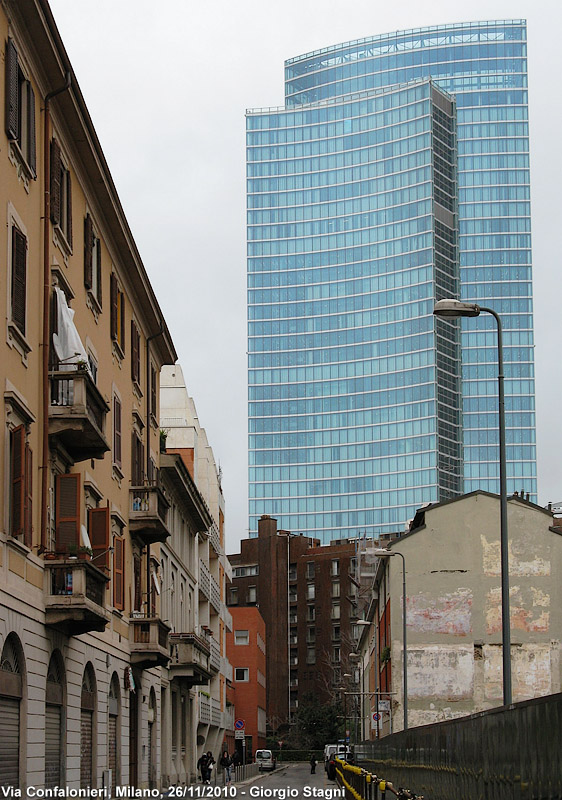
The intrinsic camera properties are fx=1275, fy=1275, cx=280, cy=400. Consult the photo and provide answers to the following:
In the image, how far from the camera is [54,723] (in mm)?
23750

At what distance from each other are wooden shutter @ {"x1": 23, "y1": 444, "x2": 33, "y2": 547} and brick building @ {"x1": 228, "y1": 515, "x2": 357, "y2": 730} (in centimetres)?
12009

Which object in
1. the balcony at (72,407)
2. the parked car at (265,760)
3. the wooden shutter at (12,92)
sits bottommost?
the parked car at (265,760)

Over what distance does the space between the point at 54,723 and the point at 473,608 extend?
3101 centimetres

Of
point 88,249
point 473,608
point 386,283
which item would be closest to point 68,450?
point 88,249

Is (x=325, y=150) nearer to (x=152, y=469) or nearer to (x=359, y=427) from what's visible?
(x=359, y=427)

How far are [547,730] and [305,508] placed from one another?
163 m

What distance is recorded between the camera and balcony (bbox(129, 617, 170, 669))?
111ft

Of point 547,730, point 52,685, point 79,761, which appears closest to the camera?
point 547,730

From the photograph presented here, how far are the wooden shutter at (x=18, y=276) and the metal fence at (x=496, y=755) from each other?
899cm

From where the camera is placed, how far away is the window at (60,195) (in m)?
23.4

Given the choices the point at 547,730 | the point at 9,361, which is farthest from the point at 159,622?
the point at 547,730

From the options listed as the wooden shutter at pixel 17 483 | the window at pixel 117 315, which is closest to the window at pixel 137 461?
the window at pixel 117 315

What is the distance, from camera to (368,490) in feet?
544

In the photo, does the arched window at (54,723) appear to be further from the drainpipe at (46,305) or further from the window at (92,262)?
the window at (92,262)
